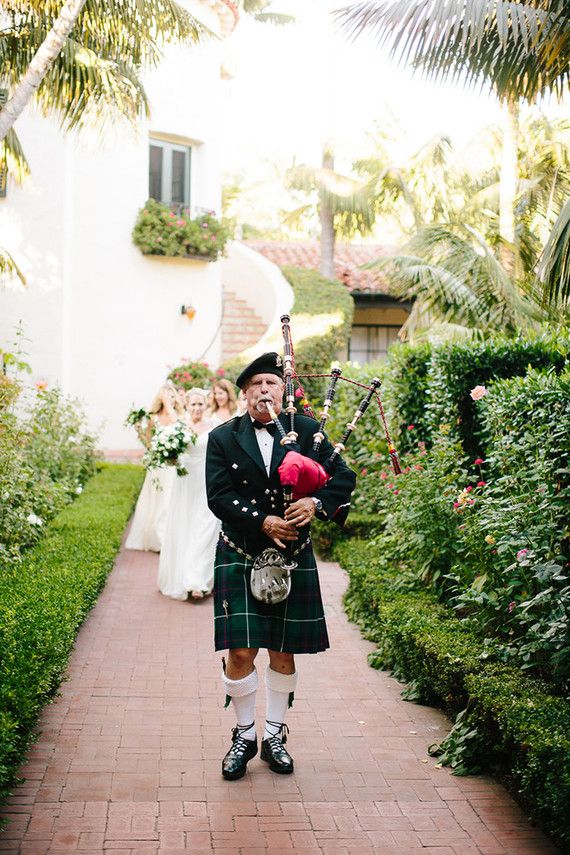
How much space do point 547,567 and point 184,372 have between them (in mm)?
12997

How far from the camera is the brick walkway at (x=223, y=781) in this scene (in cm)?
431

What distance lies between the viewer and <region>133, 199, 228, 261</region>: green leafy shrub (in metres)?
18.3

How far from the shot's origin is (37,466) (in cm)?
1313

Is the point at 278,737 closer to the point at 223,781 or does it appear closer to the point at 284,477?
the point at 223,781

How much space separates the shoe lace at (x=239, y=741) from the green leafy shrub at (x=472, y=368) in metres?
3.99

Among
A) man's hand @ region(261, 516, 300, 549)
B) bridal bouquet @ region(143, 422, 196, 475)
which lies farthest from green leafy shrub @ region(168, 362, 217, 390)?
man's hand @ region(261, 516, 300, 549)

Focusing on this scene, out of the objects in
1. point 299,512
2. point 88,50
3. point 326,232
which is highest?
point 88,50

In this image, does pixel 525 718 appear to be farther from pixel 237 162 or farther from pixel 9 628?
pixel 237 162

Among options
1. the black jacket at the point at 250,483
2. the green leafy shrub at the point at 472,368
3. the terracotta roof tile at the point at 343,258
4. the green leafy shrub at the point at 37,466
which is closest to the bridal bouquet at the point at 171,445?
the green leafy shrub at the point at 37,466

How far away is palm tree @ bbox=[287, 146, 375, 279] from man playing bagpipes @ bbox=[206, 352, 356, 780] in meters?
18.2

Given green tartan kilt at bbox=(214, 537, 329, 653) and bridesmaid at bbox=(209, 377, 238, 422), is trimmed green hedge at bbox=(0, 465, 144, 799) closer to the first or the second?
green tartan kilt at bbox=(214, 537, 329, 653)

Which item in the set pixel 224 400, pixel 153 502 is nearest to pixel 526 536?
pixel 224 400

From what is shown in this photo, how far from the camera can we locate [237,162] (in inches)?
2068

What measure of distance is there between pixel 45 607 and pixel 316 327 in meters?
13.7
